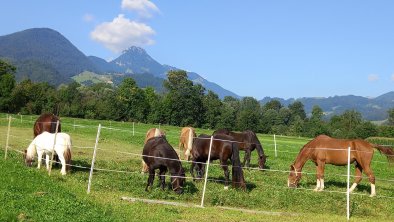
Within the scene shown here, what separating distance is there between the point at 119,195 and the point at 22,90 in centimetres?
7694

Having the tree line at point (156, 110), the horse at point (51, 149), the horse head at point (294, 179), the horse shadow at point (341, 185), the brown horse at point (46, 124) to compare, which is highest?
the tree line at point (156, 110)

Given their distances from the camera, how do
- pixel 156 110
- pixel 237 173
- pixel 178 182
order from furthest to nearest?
pixel 156 110
pixel 237 173
pixel 178 182

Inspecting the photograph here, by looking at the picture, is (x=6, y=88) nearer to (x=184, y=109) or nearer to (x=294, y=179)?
(x=184, y=109)

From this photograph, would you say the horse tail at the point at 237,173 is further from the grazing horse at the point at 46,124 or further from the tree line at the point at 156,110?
the tree line at the point at 156,110

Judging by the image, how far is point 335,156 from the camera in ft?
47.0

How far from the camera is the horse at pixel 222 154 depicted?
12742 millimetres

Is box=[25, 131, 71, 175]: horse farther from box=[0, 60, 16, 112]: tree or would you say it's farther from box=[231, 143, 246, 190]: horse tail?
box=[0, 60, 16, 112]: tree

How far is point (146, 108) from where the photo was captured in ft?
290

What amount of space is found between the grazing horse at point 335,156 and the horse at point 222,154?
84.3 inches

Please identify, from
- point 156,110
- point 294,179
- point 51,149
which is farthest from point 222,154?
point 156,110

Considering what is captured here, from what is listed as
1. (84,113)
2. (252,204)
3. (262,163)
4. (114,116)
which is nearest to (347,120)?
(114,116)

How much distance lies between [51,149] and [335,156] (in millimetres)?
9767

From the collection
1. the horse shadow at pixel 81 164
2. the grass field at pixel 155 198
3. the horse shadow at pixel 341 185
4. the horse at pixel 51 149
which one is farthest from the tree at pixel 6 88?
the horse shadow at pixel 341 185

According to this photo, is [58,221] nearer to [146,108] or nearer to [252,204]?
[252,204]
